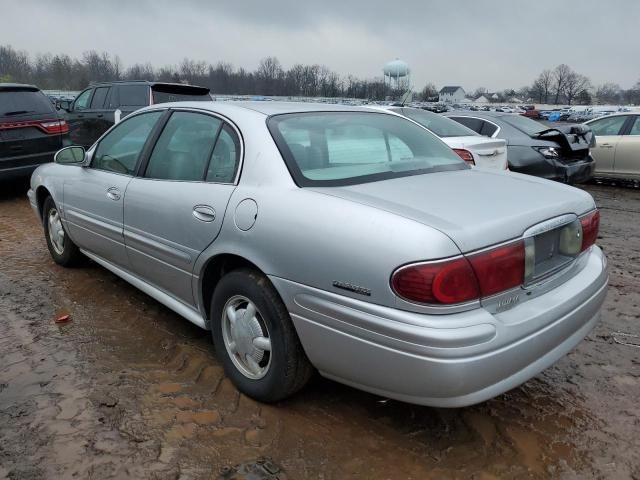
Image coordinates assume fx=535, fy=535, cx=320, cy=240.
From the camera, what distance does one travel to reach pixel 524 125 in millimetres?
8797

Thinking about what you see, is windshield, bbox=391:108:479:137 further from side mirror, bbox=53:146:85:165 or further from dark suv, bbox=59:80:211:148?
side mirror, bbox=53:146:85:165

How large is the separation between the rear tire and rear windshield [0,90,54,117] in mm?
3384

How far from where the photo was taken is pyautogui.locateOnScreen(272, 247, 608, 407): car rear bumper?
200 centimetres

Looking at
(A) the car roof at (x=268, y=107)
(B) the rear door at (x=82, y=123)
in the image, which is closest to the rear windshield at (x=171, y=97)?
(B) the rear door at (x=82, y=123)

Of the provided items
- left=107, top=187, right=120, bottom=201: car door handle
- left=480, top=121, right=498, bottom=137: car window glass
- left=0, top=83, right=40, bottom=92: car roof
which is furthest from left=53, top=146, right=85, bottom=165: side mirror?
left=480, top=121, right=498, bottom=137: car window glass

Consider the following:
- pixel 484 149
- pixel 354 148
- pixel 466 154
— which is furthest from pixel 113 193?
pixel 484 149

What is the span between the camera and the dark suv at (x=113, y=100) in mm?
9398

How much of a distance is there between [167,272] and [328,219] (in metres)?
1.39

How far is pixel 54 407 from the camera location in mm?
2697

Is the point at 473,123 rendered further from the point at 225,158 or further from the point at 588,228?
the point at 225,158

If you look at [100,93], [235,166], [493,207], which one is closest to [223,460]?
[235,166]

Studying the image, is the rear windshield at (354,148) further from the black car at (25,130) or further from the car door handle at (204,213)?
the black car at (25,130)

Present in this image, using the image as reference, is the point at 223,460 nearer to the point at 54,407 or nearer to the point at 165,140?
the point at 54,407

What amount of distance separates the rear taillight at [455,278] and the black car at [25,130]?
7256 mm
